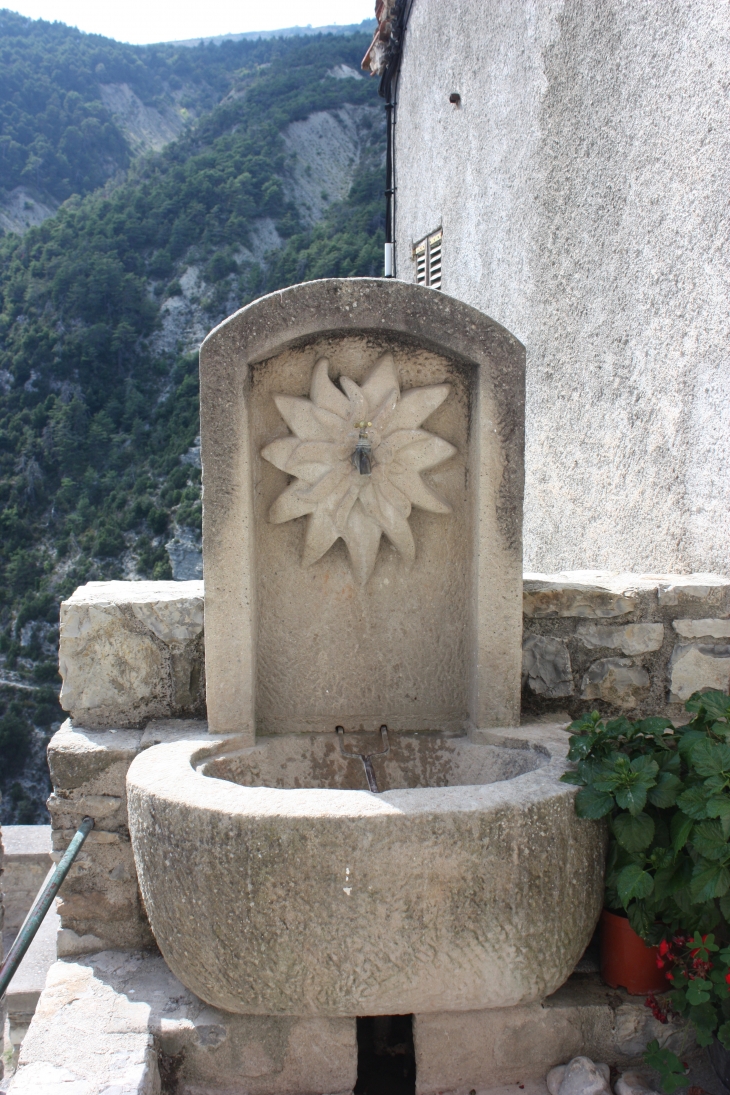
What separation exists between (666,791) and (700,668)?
2.56ft

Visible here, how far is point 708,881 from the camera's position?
5.53 ft

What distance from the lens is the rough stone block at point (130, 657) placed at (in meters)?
2.36

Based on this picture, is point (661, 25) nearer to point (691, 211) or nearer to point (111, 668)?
point (691, 211)

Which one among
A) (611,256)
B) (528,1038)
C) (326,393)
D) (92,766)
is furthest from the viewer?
(611,256)

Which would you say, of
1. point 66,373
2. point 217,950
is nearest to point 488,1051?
point 217,950

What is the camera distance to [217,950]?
5.58ft

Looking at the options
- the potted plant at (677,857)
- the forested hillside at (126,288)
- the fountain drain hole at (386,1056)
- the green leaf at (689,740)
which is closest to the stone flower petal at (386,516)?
the potted plant at (677,857)

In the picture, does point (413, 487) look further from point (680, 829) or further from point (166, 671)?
point (680, 829)

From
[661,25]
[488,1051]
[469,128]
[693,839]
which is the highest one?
[469,128]

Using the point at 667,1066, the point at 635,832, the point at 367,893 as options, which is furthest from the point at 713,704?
the point at 367,893

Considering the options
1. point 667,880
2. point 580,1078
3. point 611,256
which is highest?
point 611,256

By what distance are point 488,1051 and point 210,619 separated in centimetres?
121

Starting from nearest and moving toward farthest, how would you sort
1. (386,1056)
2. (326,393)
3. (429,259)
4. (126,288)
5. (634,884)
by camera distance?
(634,884), (386,1056), (326,393), (429,259), (126,288)

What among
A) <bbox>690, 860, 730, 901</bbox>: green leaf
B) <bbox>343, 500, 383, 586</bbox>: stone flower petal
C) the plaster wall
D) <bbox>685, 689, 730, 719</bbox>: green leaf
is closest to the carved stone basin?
<bbox>690, 860, 730, 901</bbox>: green leaf
